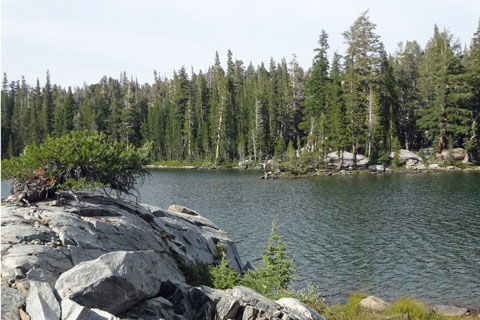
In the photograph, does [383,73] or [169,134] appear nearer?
[383,73]

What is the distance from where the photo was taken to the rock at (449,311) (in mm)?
15102

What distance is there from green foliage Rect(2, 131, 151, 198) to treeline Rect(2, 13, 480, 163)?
63.8 m

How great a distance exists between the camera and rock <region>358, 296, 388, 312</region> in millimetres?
15500

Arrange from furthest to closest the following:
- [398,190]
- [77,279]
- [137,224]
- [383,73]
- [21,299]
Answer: [383,73] < [398,190] < [137,224] < [77,279] < [21,299]

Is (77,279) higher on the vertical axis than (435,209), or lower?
higher

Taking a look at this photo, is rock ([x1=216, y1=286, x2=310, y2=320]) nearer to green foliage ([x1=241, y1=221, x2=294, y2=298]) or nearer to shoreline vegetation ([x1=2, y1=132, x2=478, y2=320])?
shoreline vegetation ([x1=2, y1=132, x2=478, y2=320])

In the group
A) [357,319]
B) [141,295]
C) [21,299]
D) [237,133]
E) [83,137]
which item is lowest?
[357,319]

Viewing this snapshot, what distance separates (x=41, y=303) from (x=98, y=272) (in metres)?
1.34

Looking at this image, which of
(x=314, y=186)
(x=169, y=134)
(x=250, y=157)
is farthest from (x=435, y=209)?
(x=169, y=134)

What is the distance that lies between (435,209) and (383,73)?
54.5 meters

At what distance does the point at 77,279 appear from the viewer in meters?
7.68

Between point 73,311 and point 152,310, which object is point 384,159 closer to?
point 152,310

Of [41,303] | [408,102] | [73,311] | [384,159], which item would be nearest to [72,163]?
[41,303]

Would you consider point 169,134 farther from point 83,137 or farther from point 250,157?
point 83,137
